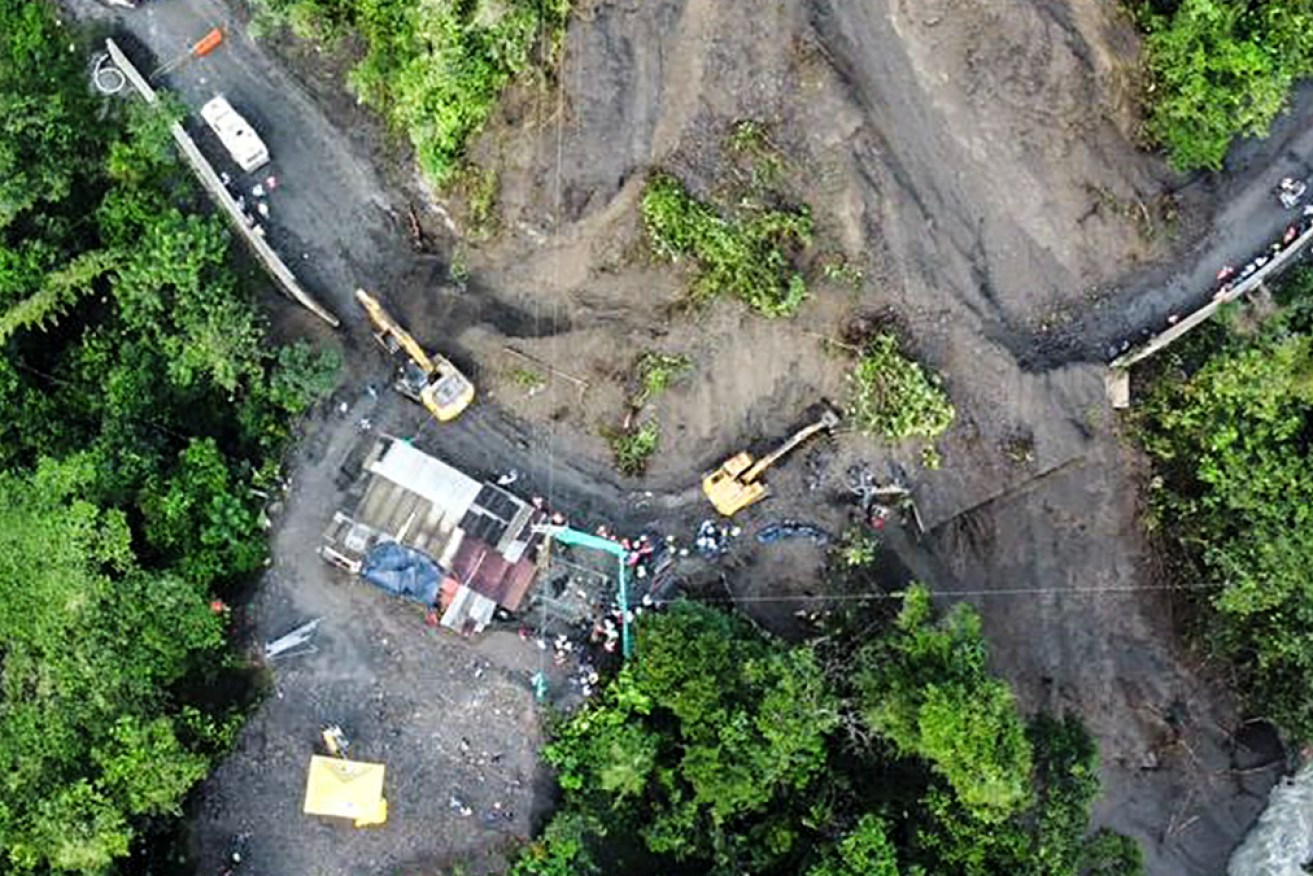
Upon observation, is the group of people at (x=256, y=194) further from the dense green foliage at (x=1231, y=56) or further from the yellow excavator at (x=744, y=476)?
the dense green foliage at (x=1231, y=56)

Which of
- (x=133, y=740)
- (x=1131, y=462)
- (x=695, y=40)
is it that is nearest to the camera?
(x=133, y=740)

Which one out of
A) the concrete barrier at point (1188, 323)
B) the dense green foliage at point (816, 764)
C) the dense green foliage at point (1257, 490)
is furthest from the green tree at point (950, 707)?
the concrete barrier at point (1188, 323)

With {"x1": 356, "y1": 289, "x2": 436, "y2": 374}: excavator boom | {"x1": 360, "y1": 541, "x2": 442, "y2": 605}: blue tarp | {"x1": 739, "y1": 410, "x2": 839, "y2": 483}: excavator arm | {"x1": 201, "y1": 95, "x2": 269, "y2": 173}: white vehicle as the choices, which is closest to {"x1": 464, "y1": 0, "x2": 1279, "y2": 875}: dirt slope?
{"x1": 739, "y1": 410, "x2": 839, "y2": 483}: excavator arm

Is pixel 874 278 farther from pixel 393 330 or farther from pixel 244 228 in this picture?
pixel 244 228

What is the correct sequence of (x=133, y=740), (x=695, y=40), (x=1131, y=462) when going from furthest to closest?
(x=1131, y=462), (x=695, y=40), (x=133, y=740)

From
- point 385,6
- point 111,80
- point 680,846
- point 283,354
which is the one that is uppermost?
point 385,6

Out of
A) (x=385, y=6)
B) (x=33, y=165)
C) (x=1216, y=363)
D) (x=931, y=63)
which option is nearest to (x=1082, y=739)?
(x=1216, y=363)

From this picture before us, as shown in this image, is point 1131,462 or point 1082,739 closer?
point 1082,739

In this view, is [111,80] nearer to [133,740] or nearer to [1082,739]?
[133,740]
